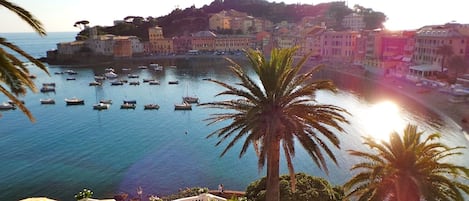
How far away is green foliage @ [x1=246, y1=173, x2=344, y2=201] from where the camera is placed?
19047 mm

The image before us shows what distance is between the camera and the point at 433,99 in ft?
222

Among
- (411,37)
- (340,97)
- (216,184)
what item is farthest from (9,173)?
(411,37)

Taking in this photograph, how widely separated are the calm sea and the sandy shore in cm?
158

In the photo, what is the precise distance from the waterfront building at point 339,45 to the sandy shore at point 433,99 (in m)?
23.2

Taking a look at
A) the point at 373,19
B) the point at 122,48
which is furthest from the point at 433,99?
the point at 122,48

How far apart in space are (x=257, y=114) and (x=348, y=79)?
284 feet

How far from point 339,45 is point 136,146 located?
285 ft

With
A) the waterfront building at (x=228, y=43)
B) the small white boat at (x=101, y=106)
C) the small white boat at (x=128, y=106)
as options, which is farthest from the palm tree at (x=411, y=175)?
the waterfront building at (x=228, y=43)

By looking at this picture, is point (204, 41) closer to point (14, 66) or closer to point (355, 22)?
point (355, 22)

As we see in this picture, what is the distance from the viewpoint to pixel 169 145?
51938 mm

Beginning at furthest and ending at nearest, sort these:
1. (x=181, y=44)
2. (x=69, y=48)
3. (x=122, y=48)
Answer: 1. (x=181, y=44)
2. (x=122, y=48)
3. (x=69, y=48)

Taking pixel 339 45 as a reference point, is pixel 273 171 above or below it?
below

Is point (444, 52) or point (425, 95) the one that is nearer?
point (425, 95)

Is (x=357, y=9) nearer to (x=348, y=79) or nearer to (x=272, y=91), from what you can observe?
A: (x=348, y=79)
